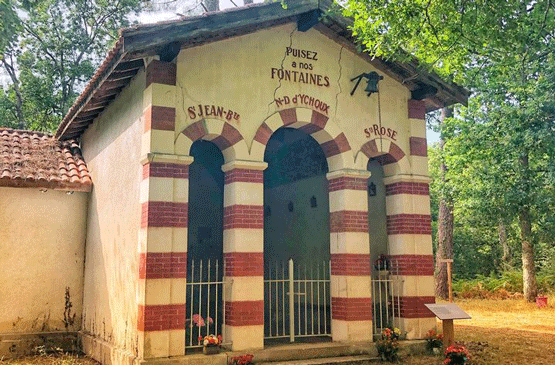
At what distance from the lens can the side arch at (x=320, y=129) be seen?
8992 millimetres

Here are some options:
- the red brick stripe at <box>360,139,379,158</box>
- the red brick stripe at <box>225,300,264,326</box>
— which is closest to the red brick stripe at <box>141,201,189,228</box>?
the red brick stripe at <box>225,300,264,326</box>

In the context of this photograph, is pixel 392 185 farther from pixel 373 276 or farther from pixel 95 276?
pixel 95 276

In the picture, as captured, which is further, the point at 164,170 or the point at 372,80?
the point at 372,80

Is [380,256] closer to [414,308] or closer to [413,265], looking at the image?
[413,265]

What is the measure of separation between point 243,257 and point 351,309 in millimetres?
2252

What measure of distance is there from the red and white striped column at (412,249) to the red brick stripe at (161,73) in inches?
187

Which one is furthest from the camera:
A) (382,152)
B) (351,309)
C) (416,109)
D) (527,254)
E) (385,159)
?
(527,254)

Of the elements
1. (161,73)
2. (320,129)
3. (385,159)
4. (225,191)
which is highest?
(161,73)

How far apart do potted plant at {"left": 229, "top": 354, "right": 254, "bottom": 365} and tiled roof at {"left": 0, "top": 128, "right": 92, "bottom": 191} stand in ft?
18.1

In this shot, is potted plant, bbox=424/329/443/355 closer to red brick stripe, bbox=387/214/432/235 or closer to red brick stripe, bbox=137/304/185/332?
red brick stripe, bbox=387/214/432/235

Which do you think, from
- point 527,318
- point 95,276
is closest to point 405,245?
point 95,276

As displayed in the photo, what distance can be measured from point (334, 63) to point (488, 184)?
960 centimetres

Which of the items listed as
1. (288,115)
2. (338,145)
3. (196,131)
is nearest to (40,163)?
(196,131)

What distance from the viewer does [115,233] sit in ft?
30.5
